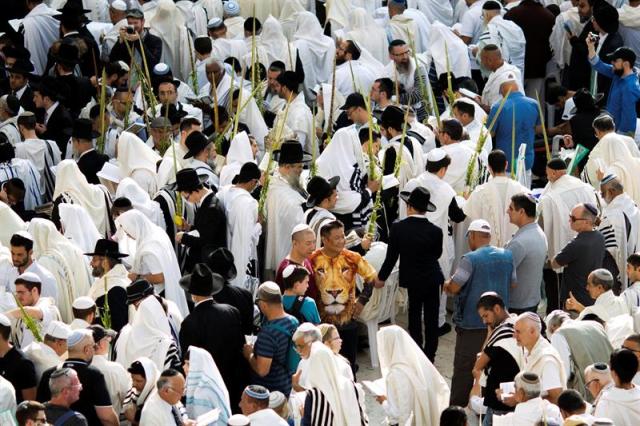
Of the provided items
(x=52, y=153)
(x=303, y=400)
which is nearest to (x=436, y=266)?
(x=303, y=400)

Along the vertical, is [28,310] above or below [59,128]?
above

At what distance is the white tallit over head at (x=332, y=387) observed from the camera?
9.96 m

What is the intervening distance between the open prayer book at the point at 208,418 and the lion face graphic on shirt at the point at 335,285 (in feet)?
8.00

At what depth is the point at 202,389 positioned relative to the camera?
1005 cm

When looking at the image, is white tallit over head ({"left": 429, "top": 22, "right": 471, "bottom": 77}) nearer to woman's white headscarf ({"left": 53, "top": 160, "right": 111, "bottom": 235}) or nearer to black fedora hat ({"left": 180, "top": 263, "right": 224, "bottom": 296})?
woman's white headscarf ({"left": 53, "top": 160, "right": 111, "bottom": 235})

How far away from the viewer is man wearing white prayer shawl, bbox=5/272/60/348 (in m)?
11.3

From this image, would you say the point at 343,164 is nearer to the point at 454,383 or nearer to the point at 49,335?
the point at 454,383

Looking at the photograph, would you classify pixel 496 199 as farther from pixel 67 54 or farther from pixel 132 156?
pixel 67 54

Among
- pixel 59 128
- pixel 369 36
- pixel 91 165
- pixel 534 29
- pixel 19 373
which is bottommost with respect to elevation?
pixel 534 29

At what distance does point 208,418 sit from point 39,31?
8.20 meters

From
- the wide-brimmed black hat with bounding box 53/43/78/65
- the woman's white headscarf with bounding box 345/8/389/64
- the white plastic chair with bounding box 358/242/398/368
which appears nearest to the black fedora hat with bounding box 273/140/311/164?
the white plastic chair with bounding box 358/242/398/368

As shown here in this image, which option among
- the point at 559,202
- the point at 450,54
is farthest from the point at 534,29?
the point at 559,202

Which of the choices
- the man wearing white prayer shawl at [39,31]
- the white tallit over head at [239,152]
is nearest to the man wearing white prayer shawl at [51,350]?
the white tallit over head at [239,152]

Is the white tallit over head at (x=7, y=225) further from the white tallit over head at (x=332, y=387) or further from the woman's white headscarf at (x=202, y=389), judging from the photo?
the white tallit over head at (x=332, y=387)
